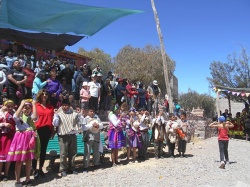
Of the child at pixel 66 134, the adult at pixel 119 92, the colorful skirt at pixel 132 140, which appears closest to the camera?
the child at pixel 66 134

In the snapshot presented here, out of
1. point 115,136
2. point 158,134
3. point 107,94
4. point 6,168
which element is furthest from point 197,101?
point 6,168

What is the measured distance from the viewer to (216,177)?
7.08m

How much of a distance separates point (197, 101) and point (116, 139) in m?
37.4

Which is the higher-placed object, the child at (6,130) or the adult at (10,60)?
the adult at (10,60)

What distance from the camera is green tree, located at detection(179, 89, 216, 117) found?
4366 centimetres

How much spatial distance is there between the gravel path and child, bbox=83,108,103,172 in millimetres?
308

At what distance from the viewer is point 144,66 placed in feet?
102

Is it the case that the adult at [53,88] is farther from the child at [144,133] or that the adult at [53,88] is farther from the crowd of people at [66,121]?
the child at [144,133]

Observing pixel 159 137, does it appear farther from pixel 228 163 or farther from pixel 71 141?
pixel 71 141

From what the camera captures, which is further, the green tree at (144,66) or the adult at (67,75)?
the green tree at (144,66)

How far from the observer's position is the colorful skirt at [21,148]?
18.7 feet

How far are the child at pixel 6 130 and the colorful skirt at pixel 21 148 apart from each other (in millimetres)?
183

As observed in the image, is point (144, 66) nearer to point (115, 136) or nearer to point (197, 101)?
point (197, 101)

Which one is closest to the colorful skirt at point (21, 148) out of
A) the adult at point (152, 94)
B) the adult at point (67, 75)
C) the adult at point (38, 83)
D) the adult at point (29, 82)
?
the adult at point (38, 83)
